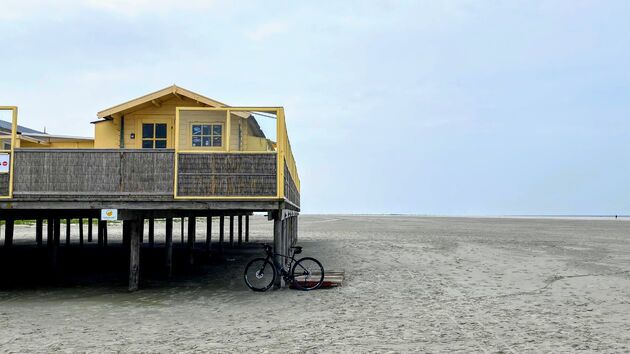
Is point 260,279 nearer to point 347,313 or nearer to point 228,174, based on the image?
point 228,174

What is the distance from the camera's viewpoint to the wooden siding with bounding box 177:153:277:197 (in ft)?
45.3

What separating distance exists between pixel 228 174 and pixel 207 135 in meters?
1.93

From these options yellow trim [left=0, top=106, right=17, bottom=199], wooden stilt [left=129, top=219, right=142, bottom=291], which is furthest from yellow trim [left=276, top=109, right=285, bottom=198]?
yellow trim [left=0, top=106, right=17, bottom=199]

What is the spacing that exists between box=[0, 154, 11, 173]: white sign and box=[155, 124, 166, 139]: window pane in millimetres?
5910

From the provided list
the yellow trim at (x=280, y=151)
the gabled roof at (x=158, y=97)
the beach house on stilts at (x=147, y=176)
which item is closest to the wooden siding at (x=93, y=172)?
the beach house on stilts at (x=147, y=176)

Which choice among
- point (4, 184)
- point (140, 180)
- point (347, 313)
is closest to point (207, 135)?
point (140, 180)

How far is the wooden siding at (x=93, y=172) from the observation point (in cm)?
1368

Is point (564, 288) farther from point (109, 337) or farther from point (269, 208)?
point (109, 337)

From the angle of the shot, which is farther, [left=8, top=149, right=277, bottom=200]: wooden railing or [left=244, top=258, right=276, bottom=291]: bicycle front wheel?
[left=244, top=258, right=276, bottom=291]: bicycle front wheel

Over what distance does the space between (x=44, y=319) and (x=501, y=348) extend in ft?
28.5

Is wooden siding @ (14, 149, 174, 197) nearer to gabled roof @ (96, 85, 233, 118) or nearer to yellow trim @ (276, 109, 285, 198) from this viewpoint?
yellow trim @ (276, 109, 285, 198)

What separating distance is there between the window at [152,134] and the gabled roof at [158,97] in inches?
37.0

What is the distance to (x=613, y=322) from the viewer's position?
36.7 feet

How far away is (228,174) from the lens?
1388 centimetres
